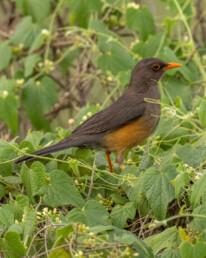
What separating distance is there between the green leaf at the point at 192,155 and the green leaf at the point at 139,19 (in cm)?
277

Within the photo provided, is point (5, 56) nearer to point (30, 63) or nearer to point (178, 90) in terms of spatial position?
point (30, 63)

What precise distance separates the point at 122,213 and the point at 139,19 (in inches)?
132

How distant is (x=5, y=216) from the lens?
3.64 m

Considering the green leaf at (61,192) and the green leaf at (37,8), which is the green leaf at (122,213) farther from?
the green leaf at (37,8)

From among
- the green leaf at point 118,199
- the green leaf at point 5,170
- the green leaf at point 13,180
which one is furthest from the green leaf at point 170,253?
the green leaf at point 5,170

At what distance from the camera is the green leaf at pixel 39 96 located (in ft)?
22.1

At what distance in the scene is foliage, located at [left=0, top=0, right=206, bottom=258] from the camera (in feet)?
10.8

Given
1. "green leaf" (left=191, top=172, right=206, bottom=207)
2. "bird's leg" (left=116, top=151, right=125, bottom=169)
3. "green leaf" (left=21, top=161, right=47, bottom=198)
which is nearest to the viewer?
"green leaf" (left=191, top=172, right=206, bottom=207)

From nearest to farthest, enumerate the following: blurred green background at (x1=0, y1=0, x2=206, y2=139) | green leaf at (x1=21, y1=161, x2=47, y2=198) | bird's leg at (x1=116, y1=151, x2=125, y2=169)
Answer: green leaf at (x1=21, y1=161, x2=47, y2=198) → bird's leg at (x1=116, y1=151, x2=125, y2=169) → blurred green background at (x1=0, y1=0, x2=206, y2=139)

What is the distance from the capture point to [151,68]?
18.2ft

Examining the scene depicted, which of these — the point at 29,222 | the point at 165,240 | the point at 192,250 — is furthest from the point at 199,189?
the point at 29,222

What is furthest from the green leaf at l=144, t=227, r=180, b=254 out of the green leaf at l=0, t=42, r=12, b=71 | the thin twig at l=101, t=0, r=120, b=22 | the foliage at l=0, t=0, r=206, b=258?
the green leaf at l=0, t=42, r=12, b=71

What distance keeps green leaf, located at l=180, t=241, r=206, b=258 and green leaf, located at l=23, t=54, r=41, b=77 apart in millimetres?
4005

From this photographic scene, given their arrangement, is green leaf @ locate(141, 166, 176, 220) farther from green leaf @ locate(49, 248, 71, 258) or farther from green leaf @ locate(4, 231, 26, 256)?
green leaf @ locate(4, 231, 26, 256)
